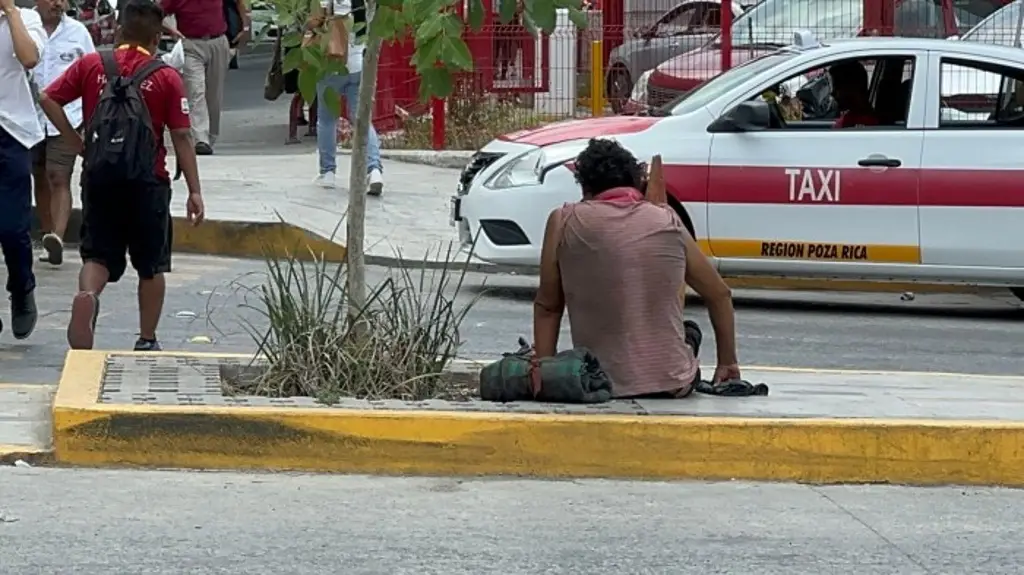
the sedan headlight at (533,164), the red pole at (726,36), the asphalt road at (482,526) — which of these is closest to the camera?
the asphalt road at (482,526)

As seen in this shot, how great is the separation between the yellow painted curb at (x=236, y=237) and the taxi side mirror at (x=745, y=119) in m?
3.21

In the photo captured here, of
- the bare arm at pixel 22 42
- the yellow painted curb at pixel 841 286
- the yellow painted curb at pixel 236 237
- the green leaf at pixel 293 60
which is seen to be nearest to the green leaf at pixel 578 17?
the green leaf at pixel 293 60

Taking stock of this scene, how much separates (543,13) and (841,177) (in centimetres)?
460

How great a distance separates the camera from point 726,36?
15.8 meters

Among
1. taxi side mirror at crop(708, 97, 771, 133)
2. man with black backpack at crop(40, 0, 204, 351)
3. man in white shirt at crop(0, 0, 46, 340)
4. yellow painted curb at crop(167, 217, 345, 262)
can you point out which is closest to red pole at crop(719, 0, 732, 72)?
yellow painted curb at crop(167, 217, 345, 262)

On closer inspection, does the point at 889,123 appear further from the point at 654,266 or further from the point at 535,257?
the point at 654,266

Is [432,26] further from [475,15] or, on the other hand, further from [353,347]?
[353,347]

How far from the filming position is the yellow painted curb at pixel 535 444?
6.25 meters

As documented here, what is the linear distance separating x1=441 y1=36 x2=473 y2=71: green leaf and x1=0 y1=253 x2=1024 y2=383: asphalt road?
2.13 m

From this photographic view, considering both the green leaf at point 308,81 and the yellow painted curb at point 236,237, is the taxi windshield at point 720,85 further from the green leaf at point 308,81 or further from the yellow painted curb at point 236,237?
the green leaf at point 308,81

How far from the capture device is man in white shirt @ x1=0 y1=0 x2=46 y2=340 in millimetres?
8188

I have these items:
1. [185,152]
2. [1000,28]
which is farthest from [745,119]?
[1000,28]

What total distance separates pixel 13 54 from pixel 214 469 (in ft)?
9.98

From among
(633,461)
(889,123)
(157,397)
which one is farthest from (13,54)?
(889,123)
